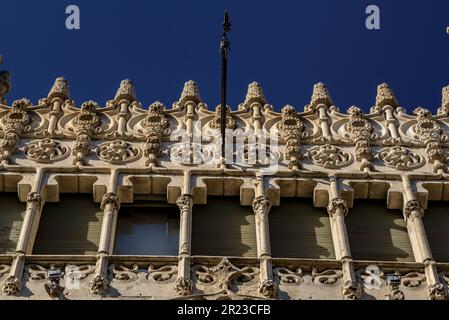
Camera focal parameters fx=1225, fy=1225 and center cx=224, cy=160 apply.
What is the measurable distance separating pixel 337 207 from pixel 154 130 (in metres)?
4.37

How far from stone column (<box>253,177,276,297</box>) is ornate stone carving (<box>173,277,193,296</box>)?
3.80 ft

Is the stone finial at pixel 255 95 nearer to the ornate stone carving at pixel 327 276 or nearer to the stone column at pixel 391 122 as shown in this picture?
the stone column at pixel 391 122

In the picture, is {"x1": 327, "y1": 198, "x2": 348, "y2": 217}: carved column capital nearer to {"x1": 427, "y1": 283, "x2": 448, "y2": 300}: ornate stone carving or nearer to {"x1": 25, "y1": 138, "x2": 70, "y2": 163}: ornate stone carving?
{"x1": 427, "y1": 283, "x2": 448, "y2": 300}: ornate stone carving

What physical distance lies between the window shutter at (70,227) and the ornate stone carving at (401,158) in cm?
567

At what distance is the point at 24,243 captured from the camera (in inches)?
826

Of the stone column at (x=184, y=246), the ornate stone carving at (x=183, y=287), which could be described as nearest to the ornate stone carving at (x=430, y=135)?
the stone column at (x=184, y=246)

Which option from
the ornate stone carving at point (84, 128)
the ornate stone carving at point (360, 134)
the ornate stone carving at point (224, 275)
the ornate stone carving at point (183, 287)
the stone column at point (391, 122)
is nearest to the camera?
the ornate stone carving at point (183, 287)

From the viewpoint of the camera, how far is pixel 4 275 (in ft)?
66.5

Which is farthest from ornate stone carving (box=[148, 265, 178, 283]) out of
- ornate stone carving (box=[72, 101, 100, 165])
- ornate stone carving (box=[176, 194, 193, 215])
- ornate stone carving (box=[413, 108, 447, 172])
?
ornate stone carving (box=[413, 108, 447, 172])

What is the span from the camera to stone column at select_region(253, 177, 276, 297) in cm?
1997

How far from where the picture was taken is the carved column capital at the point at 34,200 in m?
22.1

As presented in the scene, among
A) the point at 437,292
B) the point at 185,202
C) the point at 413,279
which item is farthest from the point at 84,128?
the point at 437,292

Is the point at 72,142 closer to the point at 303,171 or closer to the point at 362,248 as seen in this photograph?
the point at 303,171

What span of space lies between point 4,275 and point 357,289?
5823 millimetres
